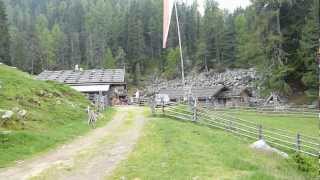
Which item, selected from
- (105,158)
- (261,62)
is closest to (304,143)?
(105,158)

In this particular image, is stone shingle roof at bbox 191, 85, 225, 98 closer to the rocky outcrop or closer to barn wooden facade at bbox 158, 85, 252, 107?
barn wooden facade at bbox 158, 85, 252, 107

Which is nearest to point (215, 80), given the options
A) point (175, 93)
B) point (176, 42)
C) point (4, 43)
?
point (175, 93)

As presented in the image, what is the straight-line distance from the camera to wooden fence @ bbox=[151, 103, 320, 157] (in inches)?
1040

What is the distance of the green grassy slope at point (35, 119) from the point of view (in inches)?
826

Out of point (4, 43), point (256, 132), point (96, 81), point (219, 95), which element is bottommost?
point (256, 132)

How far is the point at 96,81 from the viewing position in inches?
2766

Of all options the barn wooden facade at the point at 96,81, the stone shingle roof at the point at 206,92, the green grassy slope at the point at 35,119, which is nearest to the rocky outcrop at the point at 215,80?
the stone shingle roof at the point at 206,92

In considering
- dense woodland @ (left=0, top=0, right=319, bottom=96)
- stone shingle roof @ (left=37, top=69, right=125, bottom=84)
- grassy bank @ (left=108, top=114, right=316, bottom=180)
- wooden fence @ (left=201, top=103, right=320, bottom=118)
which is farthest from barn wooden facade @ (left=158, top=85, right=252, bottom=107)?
grassy bank @ (left=108, top=114, right=316, bottom=180)

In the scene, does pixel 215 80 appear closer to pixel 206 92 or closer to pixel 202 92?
pixel 202 92

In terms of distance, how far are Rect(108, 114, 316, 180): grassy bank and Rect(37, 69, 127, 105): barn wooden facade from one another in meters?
42.5

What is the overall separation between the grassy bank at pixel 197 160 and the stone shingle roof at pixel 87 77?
1765 inches

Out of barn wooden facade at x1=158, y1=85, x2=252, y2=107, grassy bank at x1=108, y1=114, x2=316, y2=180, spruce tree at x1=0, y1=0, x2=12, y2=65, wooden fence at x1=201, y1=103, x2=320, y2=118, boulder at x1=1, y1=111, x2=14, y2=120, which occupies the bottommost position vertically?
grassy bank at x1=108, y1=114, x2=316, y2=180

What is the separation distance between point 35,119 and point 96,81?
140ft

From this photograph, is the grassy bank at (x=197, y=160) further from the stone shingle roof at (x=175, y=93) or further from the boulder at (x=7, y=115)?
the stone shingle roof at (x=175, y=93)
